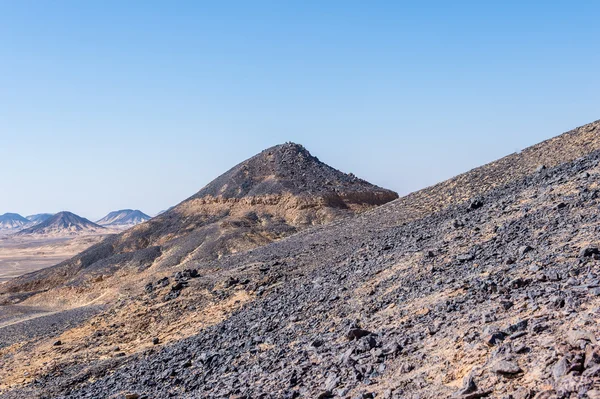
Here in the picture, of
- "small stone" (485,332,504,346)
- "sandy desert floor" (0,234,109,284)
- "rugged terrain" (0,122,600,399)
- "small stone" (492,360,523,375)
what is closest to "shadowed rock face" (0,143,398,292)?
"rugged terrain" (0,122,600,399)

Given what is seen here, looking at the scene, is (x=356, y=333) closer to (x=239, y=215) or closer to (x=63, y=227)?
(x=239, y=215)

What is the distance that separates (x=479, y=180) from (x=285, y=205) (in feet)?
59.7

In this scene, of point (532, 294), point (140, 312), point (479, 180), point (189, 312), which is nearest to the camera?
point (532, 294)

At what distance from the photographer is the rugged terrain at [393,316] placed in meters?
5.62

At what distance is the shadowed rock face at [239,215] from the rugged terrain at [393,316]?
517 inches

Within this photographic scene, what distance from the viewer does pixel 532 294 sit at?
6.59 meters

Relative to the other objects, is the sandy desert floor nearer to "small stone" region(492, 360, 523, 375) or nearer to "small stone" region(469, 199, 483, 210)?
"small stone" region(469, 199, 483, 210)

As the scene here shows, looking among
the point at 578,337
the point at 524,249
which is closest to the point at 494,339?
the point at 578,337

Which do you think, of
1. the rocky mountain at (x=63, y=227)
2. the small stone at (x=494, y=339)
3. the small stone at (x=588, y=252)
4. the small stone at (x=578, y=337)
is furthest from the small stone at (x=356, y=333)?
the rocky mountain at (x=63, y=227)

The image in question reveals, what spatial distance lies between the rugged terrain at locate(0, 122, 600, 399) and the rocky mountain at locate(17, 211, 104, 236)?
137584 mm

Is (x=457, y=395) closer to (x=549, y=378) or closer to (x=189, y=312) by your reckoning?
(x=549, y=378)

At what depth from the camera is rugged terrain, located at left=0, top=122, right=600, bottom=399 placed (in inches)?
221

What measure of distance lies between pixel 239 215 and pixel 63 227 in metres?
130

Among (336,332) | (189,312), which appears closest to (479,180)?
(189,312)
